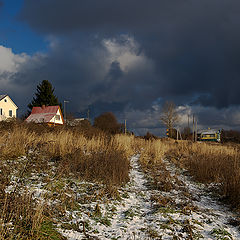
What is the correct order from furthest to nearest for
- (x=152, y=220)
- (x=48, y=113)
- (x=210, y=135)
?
(x=210, y=135), (x=48, y=113), (x=152, y=220)

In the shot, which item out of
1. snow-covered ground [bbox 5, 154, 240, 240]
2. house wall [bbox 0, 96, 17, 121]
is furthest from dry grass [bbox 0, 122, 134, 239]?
house wall [bbox 0, 96, 17, 121]

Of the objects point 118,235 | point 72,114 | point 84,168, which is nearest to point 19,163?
point 84,168

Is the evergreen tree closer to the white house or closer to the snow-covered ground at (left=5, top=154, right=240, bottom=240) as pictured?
the white house

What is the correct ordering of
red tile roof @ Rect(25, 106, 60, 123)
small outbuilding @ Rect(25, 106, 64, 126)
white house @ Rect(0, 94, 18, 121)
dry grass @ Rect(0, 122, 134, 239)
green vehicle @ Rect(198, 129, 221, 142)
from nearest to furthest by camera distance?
1. dry grass @ Rect(0, 122, 134, 239)
2. red tile roof @ Rect(25, 106, 60, 123)
3. small outbuilding @ Rect(25, 106, 64, 126)
4. white house @ Rect(0, 94, 18, 121)
5. green vehicle @ Rect(198, 129, 221, 142)

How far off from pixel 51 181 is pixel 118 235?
7.89 ft

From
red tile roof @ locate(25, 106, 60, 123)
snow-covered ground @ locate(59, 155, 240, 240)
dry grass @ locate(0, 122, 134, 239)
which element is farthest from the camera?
red tile roof @ locate(25, 106, 60, 123)

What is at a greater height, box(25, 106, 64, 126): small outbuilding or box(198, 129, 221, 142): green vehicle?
box(25, 106, 64, 126): small outbuilding

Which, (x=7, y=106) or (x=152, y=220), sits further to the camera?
(x=7, y=106)

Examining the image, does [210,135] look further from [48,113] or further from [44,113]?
[44,113]

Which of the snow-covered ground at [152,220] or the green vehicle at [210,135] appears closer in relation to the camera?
the snow-covered ground at [152,220]

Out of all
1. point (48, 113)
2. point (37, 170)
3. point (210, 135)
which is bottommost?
point (210, 135)

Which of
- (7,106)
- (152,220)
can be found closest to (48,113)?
(7,106)

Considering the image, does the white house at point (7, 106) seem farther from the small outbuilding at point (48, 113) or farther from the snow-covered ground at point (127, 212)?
the snow-covered ground at point (127, 212)

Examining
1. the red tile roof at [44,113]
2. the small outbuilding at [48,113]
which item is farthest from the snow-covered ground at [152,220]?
the small outbuilding at [48,113]
